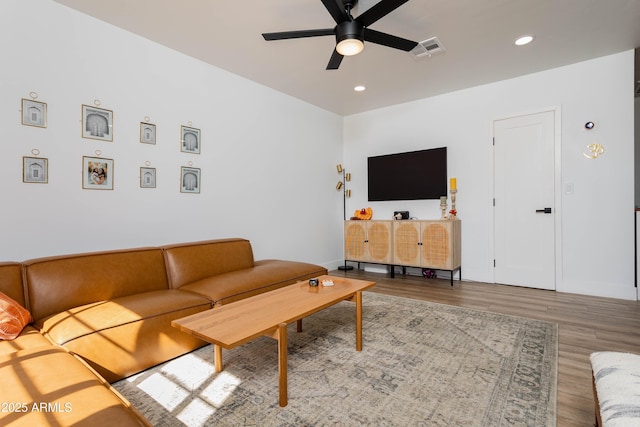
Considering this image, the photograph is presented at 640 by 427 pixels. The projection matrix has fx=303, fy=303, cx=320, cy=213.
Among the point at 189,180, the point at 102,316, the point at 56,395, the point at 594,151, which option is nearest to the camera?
the point at 56,395

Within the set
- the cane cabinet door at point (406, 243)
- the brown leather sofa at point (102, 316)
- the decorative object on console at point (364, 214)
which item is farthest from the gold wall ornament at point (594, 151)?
the brown leather sofa at point (102, 316)

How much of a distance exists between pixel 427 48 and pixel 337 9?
1.46m

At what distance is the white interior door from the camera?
12.4 ft

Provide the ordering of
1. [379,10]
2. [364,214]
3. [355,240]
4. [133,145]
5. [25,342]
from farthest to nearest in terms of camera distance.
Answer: [364,214], [355,240], [133,145], [379,10], [25,342]

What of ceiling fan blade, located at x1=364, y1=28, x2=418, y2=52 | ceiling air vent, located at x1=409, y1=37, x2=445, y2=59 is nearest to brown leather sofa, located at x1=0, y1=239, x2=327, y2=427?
ceiling fan blade, located at x1=364, y1=28, x2=418, y2=52

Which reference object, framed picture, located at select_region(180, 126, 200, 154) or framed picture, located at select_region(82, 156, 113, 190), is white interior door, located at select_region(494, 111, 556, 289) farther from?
framed picture, located at select_region(82, 156, 113, 190)

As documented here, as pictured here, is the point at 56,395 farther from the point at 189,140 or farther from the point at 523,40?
the point at 523,40

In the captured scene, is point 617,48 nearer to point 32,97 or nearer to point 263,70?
point 263,70

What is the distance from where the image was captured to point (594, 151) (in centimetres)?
351

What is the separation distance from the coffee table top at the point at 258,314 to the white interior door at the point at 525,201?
2.71 metres

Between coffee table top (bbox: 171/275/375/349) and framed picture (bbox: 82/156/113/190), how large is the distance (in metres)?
1.70

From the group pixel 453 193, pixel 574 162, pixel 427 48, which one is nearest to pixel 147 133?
pixel 427 48

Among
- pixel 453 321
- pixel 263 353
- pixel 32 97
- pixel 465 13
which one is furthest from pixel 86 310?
pixel 465 13

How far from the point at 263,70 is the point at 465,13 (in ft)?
7.29
